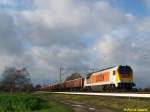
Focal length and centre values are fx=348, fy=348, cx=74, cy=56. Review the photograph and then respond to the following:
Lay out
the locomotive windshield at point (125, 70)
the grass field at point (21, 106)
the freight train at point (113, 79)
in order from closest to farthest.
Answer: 1. the grass field at point (21, 106)
2. the freight train at point (113, 79)
3. the locomotive windshield at point (125, 70)

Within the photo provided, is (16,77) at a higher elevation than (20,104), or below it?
higher

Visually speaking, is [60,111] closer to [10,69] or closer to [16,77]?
[16,77]

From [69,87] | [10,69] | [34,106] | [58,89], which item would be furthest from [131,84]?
[10,69]

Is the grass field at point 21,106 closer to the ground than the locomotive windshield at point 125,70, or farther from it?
closer to the ground

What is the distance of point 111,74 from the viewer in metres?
63.1

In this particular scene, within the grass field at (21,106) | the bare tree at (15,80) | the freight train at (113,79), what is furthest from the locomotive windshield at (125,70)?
the bare tree at (15,80)

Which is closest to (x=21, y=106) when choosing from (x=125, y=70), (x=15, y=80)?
(x=125, y=70)

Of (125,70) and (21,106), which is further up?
(125,70)

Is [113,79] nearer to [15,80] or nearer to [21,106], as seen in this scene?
[21,106]

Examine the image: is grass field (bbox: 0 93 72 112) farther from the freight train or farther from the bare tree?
the bare tree

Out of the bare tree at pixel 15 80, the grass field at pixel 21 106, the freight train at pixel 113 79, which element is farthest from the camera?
the bare tree at pixel 15 80

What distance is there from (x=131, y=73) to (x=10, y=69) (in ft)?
374

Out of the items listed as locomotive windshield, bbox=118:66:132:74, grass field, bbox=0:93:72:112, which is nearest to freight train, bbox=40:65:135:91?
Answer: locomotive windshield, bbox=118:66:132:74

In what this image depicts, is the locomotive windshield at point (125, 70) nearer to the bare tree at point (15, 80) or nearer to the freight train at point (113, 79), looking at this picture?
the freight train at point (113, 79)
